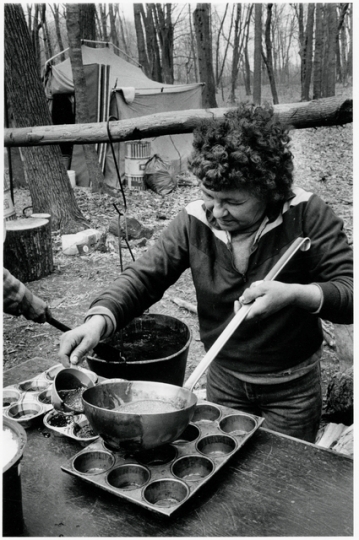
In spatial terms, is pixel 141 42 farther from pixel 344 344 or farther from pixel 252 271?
pixel 252 271

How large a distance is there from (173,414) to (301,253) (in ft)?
2.81

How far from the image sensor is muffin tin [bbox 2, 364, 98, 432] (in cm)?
159

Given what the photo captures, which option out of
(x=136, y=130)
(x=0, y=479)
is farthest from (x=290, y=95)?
(x=0, y=479)

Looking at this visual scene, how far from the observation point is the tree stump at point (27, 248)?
505 centimetres

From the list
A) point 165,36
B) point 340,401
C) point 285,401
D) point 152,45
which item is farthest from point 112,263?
point 152,45

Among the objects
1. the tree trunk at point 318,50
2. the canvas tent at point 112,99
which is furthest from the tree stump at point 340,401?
the tree trunk at point 318,50

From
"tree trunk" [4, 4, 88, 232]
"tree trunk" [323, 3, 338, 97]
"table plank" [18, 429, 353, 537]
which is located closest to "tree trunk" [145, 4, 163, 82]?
"tree trunk" [323, 3, 338, 97]

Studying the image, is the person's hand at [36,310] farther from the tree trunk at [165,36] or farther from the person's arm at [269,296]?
the tree trunk at [165,36]

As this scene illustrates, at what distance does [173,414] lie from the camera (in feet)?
3.97

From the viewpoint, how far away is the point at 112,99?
935 centimetres

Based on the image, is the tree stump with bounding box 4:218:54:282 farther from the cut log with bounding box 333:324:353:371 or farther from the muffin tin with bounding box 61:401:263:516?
the muffin tin with bounding box 61:401:263:516

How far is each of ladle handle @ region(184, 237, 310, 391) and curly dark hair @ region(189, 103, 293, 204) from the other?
19cm

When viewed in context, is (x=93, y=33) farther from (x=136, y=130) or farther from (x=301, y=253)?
(x=301, y=253)

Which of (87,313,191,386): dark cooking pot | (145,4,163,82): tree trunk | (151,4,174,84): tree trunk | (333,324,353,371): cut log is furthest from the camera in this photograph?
(145,4,163,82): tree trunk
